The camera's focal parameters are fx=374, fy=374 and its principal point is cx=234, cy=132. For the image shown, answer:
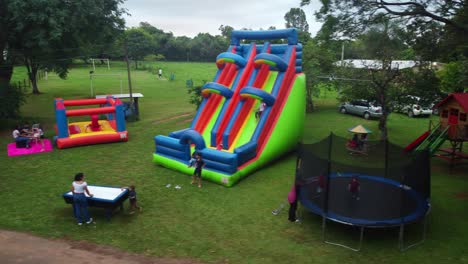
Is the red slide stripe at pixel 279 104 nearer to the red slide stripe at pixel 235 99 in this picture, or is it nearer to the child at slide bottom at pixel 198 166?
the red slide stripe at pixel 235 99

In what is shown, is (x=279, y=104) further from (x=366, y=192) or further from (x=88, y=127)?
(x=88, y=127)

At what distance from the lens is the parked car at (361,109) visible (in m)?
27.9

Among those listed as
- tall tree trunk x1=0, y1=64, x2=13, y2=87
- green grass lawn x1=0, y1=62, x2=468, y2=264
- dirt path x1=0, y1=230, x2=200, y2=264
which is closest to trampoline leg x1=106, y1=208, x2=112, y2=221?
green grass lawn x1=0, y1=62, x2=468, y2=264

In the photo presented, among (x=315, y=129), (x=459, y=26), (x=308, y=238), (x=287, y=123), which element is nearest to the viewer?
(x=308, y=238)

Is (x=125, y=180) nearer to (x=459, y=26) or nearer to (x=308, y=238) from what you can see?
(x=308, y=238)

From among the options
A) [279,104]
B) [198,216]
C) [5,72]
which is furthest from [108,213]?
[5,72]

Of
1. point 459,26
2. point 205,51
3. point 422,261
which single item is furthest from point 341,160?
point 205,51

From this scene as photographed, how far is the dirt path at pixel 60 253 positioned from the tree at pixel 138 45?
2804 inches

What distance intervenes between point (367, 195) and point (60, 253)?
911cm

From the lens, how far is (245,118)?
55.4ft

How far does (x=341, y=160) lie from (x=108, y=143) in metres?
12.0

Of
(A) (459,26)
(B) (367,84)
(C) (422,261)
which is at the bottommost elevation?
(C) (422,261)

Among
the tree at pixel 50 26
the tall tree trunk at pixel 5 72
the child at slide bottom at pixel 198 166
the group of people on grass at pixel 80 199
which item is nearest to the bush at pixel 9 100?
the tall tree trunk at pixel 5 72

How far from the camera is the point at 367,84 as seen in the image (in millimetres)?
21578
